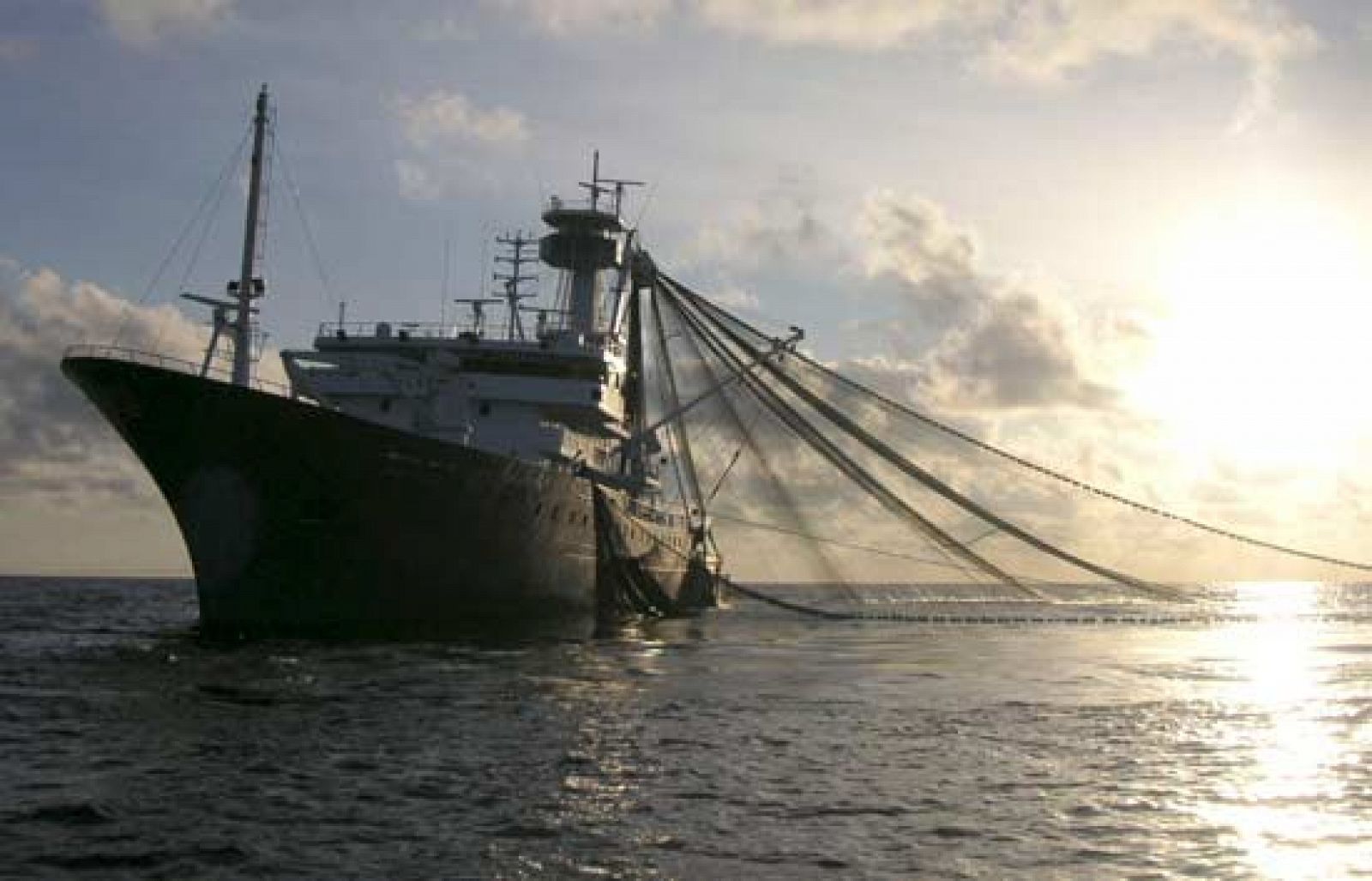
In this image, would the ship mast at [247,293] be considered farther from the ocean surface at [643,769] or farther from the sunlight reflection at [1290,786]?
the sunlight reflection at [1290,786]

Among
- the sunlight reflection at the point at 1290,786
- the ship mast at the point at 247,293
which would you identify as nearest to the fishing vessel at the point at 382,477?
the ship mast at the point at 247,293

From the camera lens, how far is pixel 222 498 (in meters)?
27.8

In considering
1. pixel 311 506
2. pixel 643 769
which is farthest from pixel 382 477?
pixel 643 769

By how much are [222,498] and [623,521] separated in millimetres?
16168

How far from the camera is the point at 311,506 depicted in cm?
2778

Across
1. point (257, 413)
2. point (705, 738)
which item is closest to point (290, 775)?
point (705, 738)

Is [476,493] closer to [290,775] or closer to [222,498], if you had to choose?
[222,498]

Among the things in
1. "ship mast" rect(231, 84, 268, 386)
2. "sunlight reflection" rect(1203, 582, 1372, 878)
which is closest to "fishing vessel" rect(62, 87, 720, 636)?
"ship mast" rect(231, 84, 268, 386)

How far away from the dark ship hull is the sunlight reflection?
16730mm

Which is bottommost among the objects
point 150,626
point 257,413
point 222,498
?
point 150,626

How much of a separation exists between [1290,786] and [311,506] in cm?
1983

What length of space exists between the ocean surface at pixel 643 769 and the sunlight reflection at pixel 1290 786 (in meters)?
0.06

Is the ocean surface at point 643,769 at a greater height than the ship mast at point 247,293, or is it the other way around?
the ship mast at point 247,293

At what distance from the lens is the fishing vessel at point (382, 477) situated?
2744 centimetres
